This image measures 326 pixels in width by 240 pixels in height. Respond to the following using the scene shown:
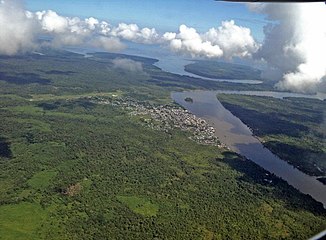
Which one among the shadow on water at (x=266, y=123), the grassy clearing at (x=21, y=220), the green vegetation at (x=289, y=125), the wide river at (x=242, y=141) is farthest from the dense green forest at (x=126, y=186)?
the shadow on water at (x=266, y=123)

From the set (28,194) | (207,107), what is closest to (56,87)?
(207,107)

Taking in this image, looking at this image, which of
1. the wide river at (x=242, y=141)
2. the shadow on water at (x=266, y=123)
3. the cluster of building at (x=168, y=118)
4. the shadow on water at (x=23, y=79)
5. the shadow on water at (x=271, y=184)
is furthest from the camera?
the shadow on water at (x=23, y=79)

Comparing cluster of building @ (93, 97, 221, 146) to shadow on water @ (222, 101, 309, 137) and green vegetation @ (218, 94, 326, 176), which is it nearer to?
green vegetation @ (218, 94, 326, 176)

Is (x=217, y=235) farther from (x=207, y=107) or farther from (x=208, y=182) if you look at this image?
(x=207, y=107)

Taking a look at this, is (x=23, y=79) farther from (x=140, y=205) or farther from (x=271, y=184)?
(x=271, y=184)

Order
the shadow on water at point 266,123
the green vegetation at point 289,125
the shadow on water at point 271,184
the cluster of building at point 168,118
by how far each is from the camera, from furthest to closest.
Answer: the shadow on water at point 266,123 → the cluster of building at point 168,118 → the green vegetation at point 289,125 → the shadow on water at point 271,184

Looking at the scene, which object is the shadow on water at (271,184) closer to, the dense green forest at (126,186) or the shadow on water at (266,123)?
the dense green forest at (126,186)

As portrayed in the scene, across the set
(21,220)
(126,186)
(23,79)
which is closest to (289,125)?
(126,186)
